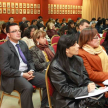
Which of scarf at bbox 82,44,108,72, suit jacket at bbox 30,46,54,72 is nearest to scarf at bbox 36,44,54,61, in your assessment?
suit jacket at bbox 30,46,54,72

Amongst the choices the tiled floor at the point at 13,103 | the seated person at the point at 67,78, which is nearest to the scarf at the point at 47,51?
the tiled floor at the point at 13,103

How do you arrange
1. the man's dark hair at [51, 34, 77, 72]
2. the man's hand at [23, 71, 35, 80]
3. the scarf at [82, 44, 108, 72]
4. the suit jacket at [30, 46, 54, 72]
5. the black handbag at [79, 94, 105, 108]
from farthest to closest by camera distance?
1. the suit jacket at [30, 46, 54, 72]
2. the man's hand at [23, 71, 35, 80]
3. the scarf at [82, 44, 108, 72]
4. the man's dark hair at [51, 34, 77, 72]
5. the black handbag at [79, 94, 105, 108]

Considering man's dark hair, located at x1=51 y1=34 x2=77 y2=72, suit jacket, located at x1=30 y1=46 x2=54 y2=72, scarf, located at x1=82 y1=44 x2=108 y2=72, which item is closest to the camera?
man's dark hair, located at x1=51 y1=34 x2=77 y2=72

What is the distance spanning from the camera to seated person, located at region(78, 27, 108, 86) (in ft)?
9.51

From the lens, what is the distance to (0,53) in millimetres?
3195

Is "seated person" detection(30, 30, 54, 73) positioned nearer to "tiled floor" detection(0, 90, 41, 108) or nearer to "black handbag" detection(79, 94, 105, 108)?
→ "tiled floor" detection(0, 90, 41, 108)

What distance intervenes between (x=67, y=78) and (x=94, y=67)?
756 mm

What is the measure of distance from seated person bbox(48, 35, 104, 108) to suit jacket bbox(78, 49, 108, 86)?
1.31ft

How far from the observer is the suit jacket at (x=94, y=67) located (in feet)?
9.46

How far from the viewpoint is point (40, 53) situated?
12.3 feet

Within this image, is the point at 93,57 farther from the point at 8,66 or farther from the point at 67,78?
the point at 8,66

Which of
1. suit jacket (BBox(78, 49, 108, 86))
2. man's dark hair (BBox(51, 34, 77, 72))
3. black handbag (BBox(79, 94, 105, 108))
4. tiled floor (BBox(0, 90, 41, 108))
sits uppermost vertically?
man's dark hair (BBox(51, 34, 77, 72))

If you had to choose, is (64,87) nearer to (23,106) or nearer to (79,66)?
(79,66)

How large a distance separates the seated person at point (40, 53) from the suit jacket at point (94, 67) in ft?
3.15
